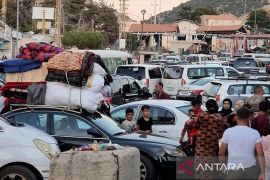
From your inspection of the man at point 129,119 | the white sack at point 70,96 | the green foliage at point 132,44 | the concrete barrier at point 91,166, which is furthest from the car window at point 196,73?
the green foliage at point 132,44

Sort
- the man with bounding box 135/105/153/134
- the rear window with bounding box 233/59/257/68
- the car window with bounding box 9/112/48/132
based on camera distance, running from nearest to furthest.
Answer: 1. the car window with bounding box 9/112/48/132
2. the man with bounding box 135/105/153/134
3. the rear window with bounding box 233/59/257/68

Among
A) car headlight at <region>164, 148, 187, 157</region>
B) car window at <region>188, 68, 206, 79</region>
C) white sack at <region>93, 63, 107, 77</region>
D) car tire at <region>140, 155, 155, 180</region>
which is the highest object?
white sack at <region>93, 63, 107, 77</region>

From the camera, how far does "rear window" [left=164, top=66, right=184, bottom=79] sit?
30.7 metres

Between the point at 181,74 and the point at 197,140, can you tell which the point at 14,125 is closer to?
the point at 197,140

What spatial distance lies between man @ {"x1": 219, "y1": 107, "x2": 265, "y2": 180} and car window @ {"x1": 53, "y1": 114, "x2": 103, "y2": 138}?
11.2 feet

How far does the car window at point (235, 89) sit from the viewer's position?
21.4m

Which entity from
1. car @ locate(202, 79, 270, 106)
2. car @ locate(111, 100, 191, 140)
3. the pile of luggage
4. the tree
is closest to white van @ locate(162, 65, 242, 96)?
car @ locate(202, 79, 270, 106)

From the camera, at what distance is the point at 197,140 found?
381 inches

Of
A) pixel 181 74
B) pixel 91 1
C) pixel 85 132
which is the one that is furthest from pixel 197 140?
pixel 91 1

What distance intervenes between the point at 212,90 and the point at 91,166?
50.3 ft

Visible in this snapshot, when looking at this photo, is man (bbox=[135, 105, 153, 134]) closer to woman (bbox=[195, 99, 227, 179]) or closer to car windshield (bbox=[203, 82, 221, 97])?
woman (bbox=[195, 99, 227, 179])

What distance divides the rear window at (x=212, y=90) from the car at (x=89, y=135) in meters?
11.2

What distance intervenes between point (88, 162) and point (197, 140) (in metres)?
2.54

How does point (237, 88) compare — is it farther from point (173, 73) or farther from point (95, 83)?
point (95, 83)
